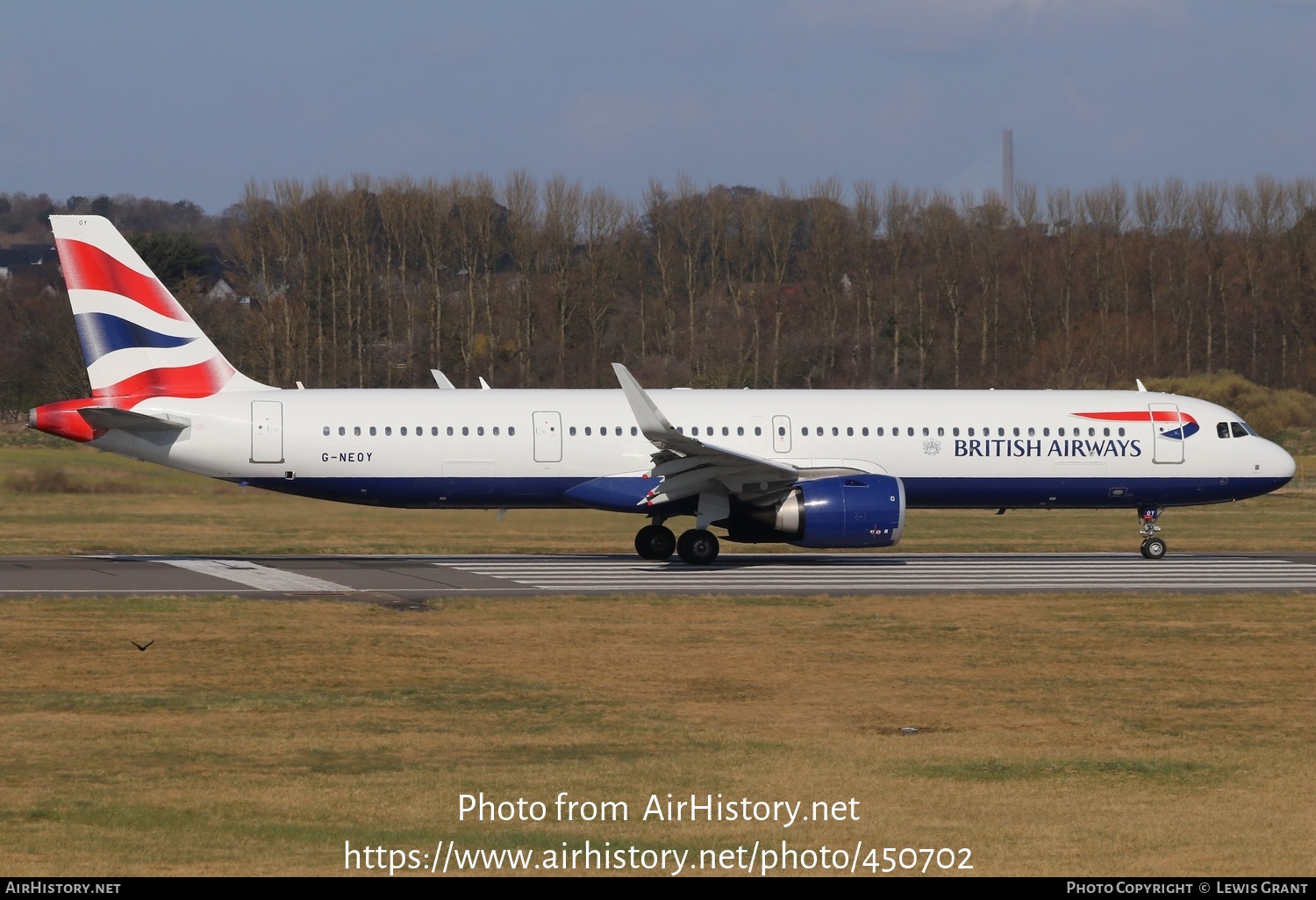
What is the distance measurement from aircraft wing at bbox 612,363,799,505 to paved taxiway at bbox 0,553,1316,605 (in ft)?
4.84

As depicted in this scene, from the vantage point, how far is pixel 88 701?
15.2 meters

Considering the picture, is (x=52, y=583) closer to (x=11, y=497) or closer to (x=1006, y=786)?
(x=1006, y=786)

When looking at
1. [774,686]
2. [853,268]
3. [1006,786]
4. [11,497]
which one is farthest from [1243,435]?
[853,268]

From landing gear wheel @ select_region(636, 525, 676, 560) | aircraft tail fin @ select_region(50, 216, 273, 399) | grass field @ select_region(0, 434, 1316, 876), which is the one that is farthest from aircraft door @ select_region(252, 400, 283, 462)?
landing gear wheel @ select_region(636, 525, 676, 560)

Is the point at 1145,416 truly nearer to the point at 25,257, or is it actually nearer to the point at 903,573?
the point at 903,573

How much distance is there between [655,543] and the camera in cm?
3033

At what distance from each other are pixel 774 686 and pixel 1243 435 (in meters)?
19.1

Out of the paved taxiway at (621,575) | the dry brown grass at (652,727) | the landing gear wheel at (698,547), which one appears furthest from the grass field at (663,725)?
the landing gear wheel at (698,547)

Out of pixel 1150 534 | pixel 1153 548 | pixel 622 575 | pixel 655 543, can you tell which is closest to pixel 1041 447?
pixel 1150 534

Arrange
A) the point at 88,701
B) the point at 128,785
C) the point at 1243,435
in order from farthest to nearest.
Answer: the point at 1243,435 → the point at 88,701 → the point at 128,785

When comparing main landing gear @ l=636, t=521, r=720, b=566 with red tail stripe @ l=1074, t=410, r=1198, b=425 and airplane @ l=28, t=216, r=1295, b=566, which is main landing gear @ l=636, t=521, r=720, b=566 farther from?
red tail stripe @ l=1074, t=410, r=1198, b=425

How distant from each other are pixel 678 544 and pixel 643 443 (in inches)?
80.0

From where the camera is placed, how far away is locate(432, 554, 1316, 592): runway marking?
26000mm
